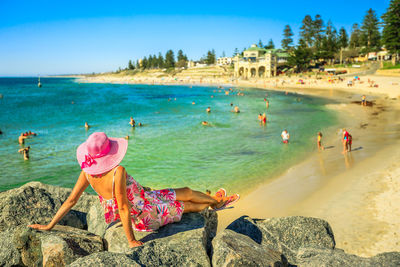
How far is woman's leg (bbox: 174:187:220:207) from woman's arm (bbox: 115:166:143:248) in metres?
0.79

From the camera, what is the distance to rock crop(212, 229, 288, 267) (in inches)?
117

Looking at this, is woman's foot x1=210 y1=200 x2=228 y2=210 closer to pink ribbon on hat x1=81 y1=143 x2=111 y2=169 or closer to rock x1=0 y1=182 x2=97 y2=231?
pink ribbon on hat x1=81 y1=143 x2=111 y2=169

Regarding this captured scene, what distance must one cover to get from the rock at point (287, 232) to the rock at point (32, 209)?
9.23 feet

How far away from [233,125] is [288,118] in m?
6.17

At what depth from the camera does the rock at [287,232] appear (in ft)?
14.0

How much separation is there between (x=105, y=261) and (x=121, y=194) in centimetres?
71

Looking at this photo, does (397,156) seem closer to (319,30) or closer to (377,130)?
(377,130)

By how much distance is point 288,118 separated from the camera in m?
26.5

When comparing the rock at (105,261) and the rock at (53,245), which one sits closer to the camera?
the rock at (105,261)

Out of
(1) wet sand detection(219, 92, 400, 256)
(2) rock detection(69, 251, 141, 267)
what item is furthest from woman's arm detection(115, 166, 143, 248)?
(1) wet sand detection(219, 92, 400, 256)

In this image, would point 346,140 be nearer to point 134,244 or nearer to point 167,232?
point 167,232

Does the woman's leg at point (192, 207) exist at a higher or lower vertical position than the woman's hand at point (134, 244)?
higher

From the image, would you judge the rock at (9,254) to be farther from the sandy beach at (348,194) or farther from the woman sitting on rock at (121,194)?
the sandy beach at (348,194)

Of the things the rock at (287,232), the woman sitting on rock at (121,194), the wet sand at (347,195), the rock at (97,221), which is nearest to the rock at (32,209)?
the rock at (97,221)
